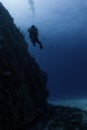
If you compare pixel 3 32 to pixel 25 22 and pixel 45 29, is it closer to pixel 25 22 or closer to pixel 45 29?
pixel 25 22

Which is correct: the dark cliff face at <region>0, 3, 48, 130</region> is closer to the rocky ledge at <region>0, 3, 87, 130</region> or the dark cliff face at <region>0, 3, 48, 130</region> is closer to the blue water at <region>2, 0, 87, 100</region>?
the rocky ledge at <region>0, 3, 87, 130</region>

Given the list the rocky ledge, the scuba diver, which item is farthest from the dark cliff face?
the scuba diver

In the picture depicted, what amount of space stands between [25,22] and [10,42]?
151 ft

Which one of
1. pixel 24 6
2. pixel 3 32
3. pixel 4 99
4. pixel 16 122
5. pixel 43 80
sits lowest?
pixel 16 122

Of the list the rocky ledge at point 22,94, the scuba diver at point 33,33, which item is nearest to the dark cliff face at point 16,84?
the rocky ledge at point 22,94

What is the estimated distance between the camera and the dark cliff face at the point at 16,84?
Answer: 38.2 feet

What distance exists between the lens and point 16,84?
12398 millimetres

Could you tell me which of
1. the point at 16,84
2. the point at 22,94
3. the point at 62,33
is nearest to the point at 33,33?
the point at 16,84

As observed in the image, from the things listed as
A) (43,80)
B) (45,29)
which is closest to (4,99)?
(43,80)

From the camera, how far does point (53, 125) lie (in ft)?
46.4

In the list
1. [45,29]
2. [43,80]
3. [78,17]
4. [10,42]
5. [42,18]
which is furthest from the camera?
[45,29]

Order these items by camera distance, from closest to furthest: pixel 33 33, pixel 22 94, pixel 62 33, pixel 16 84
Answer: pixel 16 84 < pixel 22 94 < pixel 33 33 < pixel 62 33

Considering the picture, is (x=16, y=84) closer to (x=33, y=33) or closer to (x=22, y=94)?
(x=22, y=94)

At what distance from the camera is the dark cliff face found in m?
11.6
